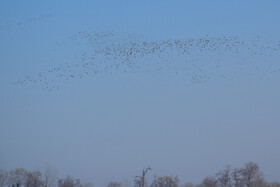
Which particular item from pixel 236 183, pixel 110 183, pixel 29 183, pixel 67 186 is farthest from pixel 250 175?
pixel 29 183

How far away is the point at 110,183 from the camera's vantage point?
81188mm

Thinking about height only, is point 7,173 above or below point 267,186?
above

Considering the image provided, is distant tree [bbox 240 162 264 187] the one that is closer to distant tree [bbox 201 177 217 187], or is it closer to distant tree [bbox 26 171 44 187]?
distant tree [bbox 201 177 217 187]

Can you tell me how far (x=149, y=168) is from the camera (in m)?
55.8

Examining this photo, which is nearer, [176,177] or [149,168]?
[149,168]

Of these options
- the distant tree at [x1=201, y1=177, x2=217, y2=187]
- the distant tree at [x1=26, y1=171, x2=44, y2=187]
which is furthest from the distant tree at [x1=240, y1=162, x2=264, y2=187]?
the distant tree at [x1=26, y1=171, x2=44, y2=187]

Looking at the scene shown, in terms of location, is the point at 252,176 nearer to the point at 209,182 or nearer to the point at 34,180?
the point at 209,182

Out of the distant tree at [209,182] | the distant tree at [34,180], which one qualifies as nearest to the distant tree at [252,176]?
the distant tree at [209,182]

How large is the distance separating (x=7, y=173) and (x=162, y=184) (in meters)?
29.9

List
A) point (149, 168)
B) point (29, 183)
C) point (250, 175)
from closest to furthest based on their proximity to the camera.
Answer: point (149, 168) < point (250, 175) < point (29, 183)

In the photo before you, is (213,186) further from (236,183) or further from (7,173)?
(7,173)

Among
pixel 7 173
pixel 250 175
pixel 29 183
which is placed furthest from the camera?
pixel 7 173

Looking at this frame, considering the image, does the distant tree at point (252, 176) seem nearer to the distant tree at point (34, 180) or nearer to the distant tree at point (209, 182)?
the distant tree at point (209, 182)

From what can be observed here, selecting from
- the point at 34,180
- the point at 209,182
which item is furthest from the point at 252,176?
the point at 34,180
